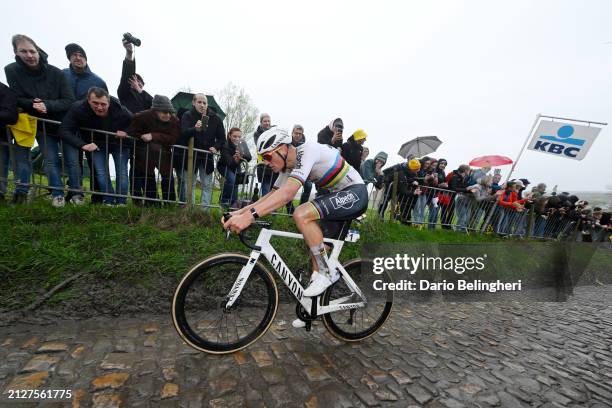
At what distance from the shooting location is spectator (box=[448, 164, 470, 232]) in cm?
812

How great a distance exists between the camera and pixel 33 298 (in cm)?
294

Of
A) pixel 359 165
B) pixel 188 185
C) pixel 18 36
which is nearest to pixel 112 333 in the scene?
pixel 188 185

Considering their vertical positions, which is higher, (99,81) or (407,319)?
(99,81)

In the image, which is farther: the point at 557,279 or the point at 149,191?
the point at 557,279

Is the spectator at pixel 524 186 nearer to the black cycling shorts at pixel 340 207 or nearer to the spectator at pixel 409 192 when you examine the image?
the spectator at pixel 409 192

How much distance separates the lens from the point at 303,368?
253cm

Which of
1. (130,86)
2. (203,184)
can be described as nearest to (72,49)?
(130,86)

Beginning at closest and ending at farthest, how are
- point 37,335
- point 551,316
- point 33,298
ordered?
point 37,335, point 33,298, point 551,316

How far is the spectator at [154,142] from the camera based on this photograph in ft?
15.0

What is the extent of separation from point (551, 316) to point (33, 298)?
7710mm

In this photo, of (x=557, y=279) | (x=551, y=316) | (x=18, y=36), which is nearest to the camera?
(x=18, y=36)

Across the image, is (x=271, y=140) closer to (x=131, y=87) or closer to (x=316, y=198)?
(x=316, y=198)

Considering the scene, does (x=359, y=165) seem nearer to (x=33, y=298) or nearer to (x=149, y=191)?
(x=149, y=191)

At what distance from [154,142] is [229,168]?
4.49ft
